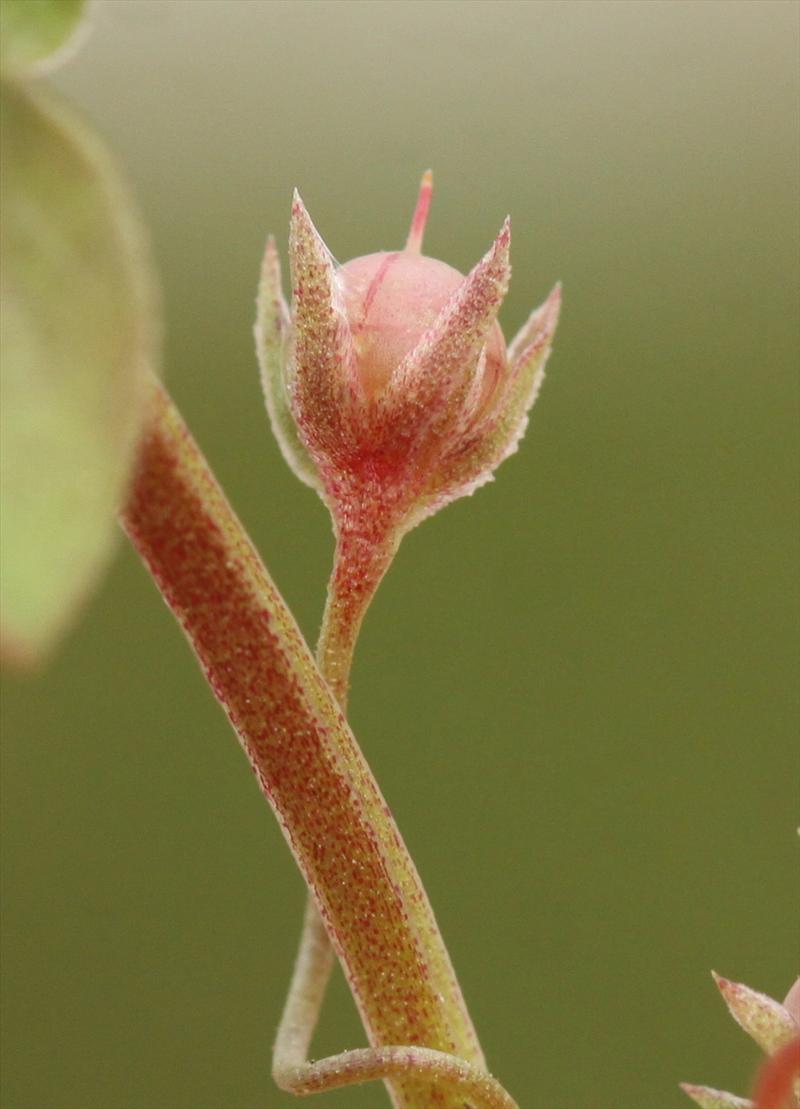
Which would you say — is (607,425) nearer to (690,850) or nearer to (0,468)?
(690,850)

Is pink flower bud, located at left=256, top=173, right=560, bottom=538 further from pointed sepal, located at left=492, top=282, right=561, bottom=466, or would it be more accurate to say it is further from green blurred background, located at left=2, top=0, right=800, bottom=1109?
green blurred background, located at left=2, top=0, right=800, bottom=1109

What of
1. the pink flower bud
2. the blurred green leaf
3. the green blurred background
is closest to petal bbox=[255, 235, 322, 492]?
the pink flower bud

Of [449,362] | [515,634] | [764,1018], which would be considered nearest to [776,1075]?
[764,1018]

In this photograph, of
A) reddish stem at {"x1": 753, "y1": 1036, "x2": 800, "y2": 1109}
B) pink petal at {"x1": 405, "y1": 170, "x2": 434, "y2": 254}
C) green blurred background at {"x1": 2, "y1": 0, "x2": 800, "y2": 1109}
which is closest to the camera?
reddish stem at {"x1": 753, "y1": 1036, "x2": 800, "y2": 1109}

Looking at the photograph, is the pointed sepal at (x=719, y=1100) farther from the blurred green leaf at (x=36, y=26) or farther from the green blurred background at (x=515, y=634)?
the green blurred background at (x=515, y=634)

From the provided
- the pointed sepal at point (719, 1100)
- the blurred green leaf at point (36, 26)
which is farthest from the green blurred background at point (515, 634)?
the blurred green leaf at point (36, 26)

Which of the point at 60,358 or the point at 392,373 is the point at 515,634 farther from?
the point at 60,358
